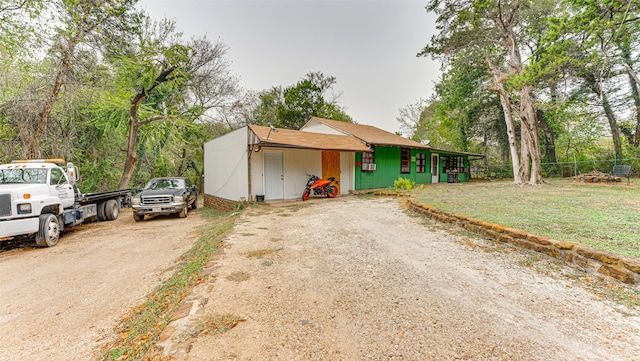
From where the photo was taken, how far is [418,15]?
13305 mm

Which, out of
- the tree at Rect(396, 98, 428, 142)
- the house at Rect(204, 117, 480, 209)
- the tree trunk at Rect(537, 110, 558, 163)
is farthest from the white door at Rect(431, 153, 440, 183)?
the tree at Rect(396, 98, 428, 142)

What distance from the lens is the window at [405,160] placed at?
47.4 ft

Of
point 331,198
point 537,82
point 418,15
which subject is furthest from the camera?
point 418,15

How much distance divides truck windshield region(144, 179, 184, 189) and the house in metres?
1.83

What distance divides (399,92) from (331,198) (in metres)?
21.5

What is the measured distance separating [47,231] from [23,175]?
5.96 feet

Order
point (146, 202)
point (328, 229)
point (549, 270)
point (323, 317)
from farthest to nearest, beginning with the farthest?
point (146, 202), point (328, 229), point (549, 270), point (323, 317)

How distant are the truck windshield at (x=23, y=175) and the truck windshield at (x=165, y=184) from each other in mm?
2951

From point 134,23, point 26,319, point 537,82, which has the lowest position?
point 26,319

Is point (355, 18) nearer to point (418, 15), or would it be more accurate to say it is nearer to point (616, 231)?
point (418, 15)

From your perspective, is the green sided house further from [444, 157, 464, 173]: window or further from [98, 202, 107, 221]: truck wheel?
[98, 202, 107, 221]: truck wheel

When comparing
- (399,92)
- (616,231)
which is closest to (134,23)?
(616,231)

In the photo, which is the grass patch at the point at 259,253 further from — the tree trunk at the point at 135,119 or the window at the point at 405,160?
the window at the point at 405,160

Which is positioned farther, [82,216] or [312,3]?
[312,3]
